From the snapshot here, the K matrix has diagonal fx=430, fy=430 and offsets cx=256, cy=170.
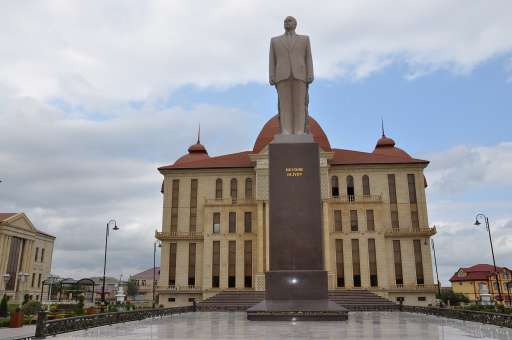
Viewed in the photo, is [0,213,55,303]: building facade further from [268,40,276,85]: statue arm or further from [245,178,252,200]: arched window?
[268,40,276,85]: statue arm

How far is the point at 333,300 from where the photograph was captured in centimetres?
3359

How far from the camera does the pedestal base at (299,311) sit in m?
14.6

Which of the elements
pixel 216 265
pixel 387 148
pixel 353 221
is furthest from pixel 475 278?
pixel 216 265

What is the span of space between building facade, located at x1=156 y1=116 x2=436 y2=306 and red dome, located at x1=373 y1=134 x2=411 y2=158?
5118 mm

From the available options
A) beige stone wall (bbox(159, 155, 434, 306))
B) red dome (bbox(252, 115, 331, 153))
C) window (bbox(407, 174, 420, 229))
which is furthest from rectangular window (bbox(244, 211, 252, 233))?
window (bbox(407, 174, 420, 229))

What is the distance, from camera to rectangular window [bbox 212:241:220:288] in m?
45.7

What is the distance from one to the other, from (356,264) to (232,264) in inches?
511

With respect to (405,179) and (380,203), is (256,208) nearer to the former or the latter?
(380,203)

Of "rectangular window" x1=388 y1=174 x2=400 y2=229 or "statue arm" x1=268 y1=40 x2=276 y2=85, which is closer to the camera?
"statue arm" x1=268 y1=40 x2=276 y2=85

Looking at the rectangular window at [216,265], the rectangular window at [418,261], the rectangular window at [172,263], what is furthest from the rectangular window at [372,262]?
the rectangular window at [172,263]

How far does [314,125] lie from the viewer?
1981 inches

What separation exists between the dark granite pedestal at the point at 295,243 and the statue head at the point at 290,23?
5.09 meters

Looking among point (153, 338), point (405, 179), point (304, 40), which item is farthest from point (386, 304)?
point (153, 338)

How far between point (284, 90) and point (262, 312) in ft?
29.5
